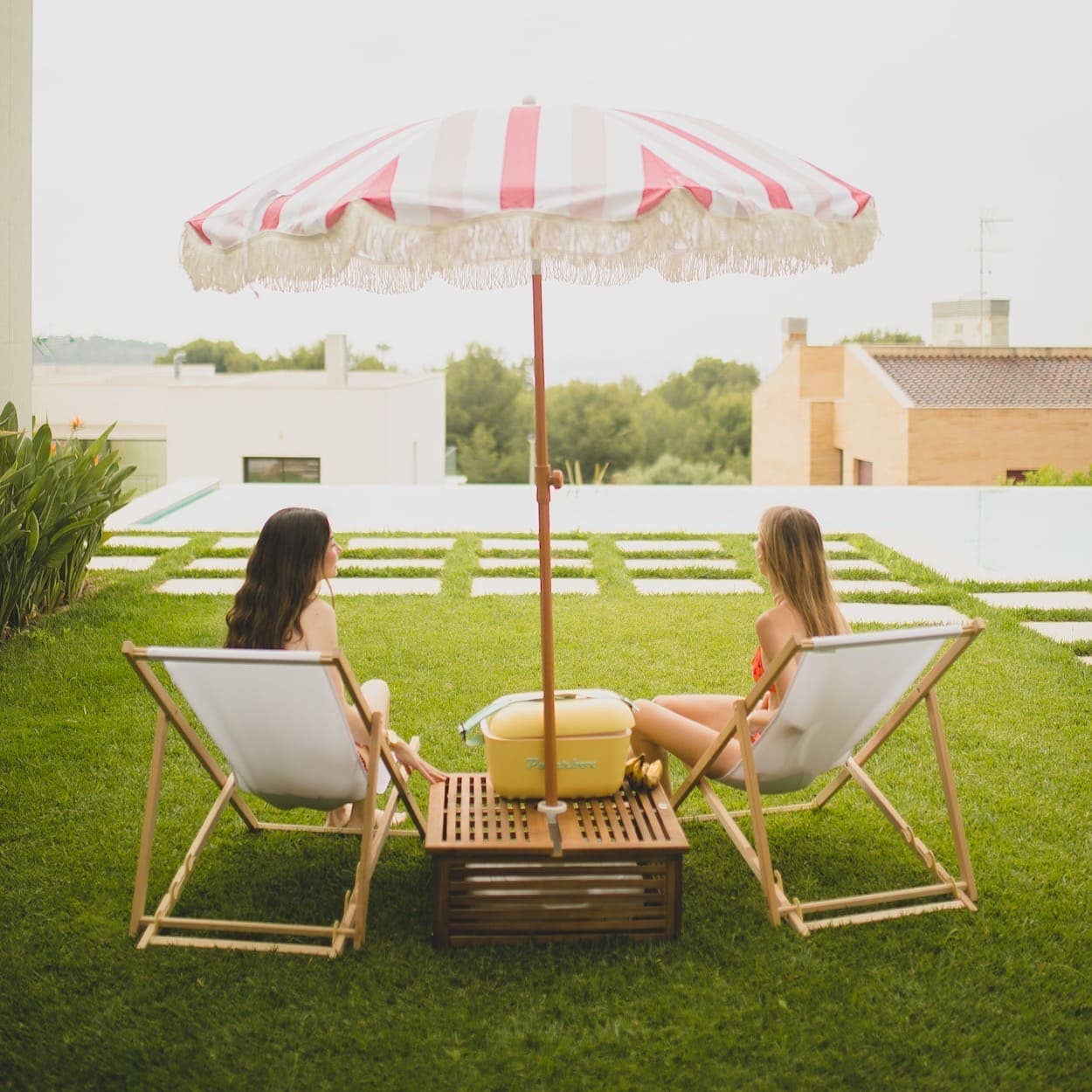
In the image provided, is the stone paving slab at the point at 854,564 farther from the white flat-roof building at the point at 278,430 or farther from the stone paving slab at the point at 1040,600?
the white flat-roof building at the point at 278,430

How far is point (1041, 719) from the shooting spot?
4.32m

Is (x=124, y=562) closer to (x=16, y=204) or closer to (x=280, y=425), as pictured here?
(x=16, y=204)

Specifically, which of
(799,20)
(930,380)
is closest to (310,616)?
(930,380)

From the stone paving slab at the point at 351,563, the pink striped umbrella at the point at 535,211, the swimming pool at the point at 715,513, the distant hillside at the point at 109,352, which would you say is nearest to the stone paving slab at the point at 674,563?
the swimming pool at the point at 715,513

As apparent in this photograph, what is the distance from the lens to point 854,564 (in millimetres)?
7484

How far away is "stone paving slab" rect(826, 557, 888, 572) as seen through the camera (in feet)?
24.0

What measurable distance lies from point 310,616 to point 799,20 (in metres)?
51.8

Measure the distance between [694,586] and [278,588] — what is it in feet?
14.1

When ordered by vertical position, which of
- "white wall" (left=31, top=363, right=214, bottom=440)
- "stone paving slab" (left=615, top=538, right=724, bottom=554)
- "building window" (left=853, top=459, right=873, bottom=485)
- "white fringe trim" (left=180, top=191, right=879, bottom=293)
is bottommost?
"stone paving slab" (left=615, top=538, right=724, bottom=554)

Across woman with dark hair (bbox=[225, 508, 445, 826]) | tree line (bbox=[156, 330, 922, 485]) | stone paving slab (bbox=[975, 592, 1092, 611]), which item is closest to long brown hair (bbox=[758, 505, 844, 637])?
woman with dark hair (bbox=[225, 508, 445, 826])

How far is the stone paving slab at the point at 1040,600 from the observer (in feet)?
20.4

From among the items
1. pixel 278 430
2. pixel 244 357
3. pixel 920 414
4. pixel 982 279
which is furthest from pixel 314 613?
pixel 244 357

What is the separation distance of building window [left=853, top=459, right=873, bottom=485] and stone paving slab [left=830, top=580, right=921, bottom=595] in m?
27.7

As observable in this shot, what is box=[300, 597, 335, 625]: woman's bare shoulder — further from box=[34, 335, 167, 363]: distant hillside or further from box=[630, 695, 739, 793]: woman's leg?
box=[34, 335, 167, 363]: distant hillside
